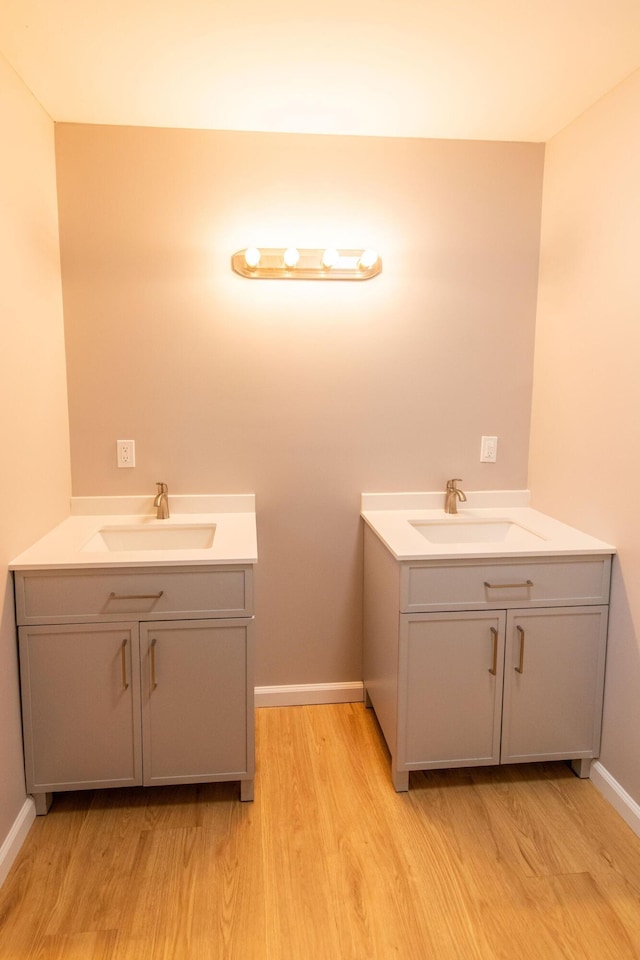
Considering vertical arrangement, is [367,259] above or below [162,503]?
above

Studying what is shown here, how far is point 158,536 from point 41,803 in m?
0.95

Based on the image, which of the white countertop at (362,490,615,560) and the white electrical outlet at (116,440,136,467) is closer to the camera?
the white countertop at (362,490,615,560)

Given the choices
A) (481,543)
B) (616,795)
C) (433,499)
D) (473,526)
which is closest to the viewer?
(616,795)

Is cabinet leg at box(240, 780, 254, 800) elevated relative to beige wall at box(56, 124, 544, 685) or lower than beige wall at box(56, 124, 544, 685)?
lower

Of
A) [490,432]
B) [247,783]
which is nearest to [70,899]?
[247,783]

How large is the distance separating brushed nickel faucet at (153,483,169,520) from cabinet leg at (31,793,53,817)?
101 centimetres

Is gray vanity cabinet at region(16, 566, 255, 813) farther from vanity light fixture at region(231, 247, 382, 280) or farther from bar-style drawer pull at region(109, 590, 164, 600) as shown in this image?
vanity light fixture at region(231, 247, 382, 280)

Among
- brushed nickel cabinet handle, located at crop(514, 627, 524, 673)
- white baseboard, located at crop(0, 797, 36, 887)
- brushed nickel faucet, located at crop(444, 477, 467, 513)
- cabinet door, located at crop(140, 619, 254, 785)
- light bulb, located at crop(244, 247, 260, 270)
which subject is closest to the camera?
white baseboard, located at crop(0, 797, 36, 887)

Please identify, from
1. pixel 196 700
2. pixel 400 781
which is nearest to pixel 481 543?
pixel 400 781

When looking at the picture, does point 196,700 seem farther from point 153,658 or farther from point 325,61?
point 325,61

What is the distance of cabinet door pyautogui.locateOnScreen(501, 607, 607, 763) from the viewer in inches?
81.0

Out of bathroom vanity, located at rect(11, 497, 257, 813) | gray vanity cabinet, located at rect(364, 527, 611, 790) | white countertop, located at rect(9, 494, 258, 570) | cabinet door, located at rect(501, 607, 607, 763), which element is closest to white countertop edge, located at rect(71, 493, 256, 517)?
white countertop, located at rect(9, 494, 258, 570)

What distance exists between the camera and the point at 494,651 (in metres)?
2.04

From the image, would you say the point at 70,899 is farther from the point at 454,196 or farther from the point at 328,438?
the point at 454,196
